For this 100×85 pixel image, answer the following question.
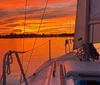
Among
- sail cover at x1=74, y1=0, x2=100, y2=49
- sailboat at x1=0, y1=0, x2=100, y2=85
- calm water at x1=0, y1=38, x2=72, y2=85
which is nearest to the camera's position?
sailboat at x1=0, y1=0, x2=100, y2=85

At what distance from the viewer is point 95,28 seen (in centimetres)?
840

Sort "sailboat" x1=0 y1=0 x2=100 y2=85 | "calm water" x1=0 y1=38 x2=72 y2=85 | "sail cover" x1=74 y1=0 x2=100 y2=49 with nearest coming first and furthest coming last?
1. "sailboat" x1=0 y1=0 x2=100 y2=85
2. "sail cover" x1=74 y1=0 x2=100 y2=49
3. "calm water" x1=0 y1=38 x2=72 y2=85

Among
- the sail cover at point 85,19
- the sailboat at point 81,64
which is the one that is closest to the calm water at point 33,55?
the sail cover at point 85,19

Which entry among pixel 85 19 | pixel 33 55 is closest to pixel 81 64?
pixel 85 19

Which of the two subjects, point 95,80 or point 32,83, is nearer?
point 95,80

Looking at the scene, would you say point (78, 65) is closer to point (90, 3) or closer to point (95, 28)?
point (90, 3)

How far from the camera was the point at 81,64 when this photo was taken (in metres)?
5.68

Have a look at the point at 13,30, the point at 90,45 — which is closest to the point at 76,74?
the point at 90,45

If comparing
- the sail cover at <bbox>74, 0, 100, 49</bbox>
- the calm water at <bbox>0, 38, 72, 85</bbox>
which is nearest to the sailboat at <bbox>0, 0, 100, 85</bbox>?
the sail cover at <bbox>74, 0, 100, 49</bbox>

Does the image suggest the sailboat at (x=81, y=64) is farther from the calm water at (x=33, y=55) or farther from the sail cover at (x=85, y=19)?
the calm water at (x=33, y=55)

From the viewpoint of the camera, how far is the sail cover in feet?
22.7

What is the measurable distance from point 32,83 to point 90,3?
1.90 m

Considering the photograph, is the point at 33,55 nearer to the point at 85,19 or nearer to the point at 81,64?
the point at 85,19

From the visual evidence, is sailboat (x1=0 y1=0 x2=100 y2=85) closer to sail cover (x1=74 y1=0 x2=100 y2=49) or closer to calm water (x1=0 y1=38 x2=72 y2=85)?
sail cover (x1=74 y1=0 x2=100 y2=49)
